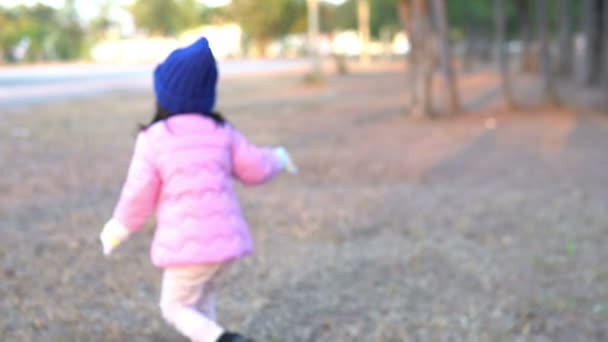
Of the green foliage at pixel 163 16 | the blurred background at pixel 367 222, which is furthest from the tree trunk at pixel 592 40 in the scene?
the green foliage at pixel 163 16

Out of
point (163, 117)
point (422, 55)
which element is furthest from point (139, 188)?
point (422, 55)

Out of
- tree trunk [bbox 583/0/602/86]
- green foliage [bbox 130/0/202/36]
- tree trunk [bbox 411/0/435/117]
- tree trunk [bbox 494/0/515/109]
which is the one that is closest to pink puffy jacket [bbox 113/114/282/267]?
tree trunk [bbox 411/0/435/117]

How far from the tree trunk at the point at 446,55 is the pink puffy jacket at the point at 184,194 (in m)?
11.7

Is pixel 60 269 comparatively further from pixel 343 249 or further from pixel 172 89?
pixel 172 89

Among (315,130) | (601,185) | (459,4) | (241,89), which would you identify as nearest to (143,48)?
(459,4)

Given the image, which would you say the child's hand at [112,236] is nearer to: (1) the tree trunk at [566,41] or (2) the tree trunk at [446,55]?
(2) the tree trunk at [446,55]

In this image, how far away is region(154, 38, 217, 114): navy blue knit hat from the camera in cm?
334

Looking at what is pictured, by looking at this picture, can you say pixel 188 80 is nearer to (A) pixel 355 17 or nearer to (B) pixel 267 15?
(B) pixel 267 15

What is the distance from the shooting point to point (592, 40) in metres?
21.3

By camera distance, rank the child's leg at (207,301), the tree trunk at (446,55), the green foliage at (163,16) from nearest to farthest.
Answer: the child's leg at (207,301) → the tree trunk at (446,55) → the green foliage at (163,16)

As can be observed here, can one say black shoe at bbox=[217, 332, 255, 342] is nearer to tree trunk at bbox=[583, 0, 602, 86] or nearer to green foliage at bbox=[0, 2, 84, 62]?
tree trunk at bbox=[583, 0, 602, 86]

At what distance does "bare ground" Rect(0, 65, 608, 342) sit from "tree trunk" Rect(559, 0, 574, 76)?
13388 mm

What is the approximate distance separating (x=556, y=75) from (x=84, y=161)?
21971mm

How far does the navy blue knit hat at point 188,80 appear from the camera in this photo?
11.0 ft
